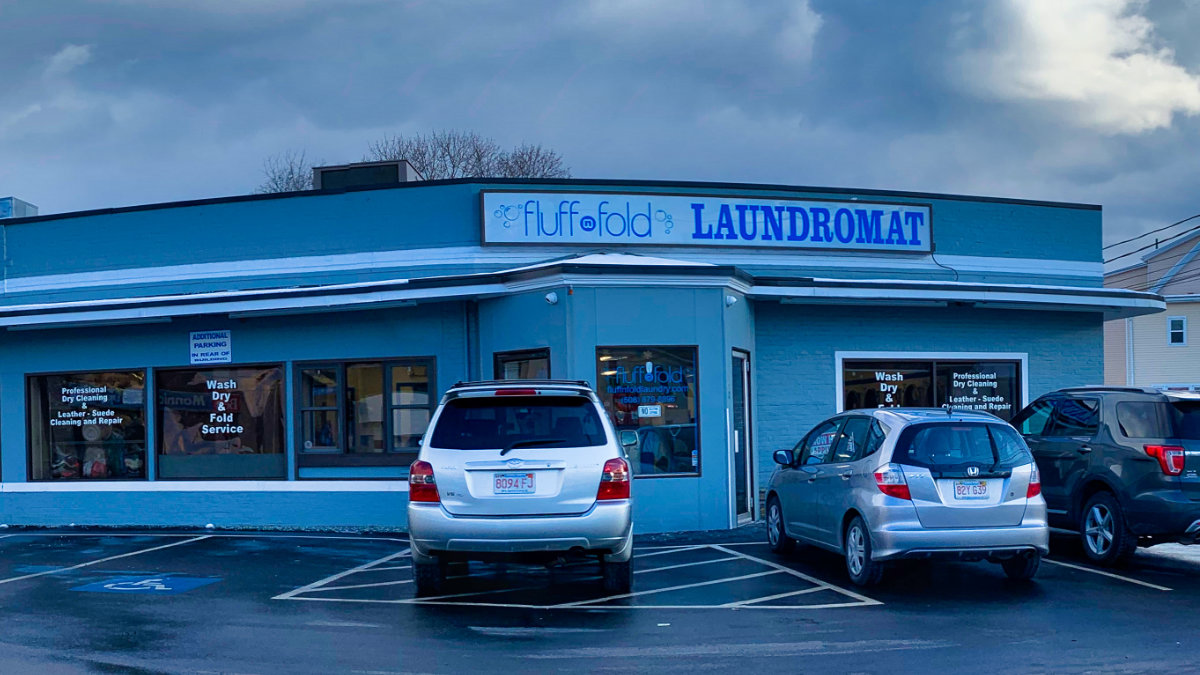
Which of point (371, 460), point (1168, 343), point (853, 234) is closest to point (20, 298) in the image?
point (371, 460)

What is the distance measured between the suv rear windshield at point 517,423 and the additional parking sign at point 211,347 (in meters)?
7.42

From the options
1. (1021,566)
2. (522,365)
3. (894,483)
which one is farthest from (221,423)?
(1021,566)

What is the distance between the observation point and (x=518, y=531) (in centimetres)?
882

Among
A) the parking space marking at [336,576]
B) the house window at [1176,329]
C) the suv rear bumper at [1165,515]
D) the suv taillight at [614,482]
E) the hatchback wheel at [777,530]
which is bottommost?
the parking space marking at [336,576]

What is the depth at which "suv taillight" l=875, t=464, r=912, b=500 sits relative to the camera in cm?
948

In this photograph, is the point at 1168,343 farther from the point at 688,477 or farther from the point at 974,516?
the point at 974,516

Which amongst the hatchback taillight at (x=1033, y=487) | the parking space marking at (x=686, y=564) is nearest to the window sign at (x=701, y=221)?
the parking space marking at (x=686, y=564)

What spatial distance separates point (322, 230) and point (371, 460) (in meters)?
3.40

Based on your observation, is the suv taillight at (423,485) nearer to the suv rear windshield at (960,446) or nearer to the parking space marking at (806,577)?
the parking space marking at (806,577)

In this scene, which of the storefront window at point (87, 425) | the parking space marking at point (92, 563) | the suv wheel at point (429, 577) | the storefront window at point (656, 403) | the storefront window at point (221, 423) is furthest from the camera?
the storefront window at point (87, 425)

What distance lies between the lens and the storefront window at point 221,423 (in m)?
15.5

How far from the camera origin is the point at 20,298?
17.1m

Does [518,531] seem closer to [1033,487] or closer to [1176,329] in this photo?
[1033,487]

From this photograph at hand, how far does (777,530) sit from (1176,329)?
114ft
